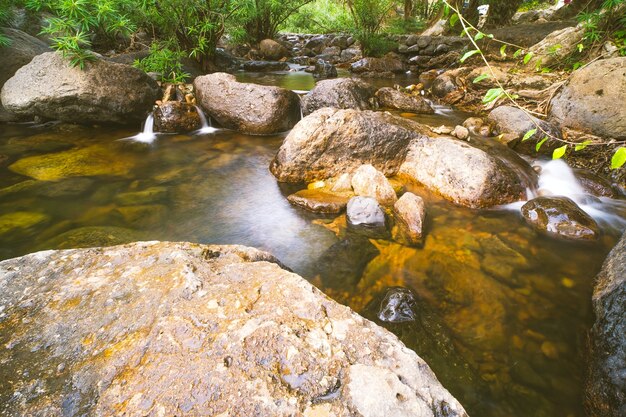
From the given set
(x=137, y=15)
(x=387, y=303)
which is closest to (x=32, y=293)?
(x=387, y=303)

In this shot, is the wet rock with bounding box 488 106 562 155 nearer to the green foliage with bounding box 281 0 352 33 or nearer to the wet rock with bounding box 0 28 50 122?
the wet rock with bounding box 0 28 50 122

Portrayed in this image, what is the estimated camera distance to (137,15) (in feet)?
26.7

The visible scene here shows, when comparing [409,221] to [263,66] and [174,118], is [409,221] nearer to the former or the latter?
[174,118]

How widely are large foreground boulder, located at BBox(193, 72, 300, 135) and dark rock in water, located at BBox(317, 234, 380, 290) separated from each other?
3570mm

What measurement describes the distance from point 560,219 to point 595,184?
1584 millimetres

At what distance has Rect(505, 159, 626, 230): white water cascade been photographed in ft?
12.3

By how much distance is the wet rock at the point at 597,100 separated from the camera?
4629 millimetres

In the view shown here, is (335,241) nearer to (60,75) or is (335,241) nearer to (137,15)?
(60,75)

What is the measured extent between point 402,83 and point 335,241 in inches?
381

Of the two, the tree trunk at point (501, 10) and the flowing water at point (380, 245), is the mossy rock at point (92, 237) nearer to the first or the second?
the flowing water at point (380, 245)

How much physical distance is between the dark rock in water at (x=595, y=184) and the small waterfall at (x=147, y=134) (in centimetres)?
741

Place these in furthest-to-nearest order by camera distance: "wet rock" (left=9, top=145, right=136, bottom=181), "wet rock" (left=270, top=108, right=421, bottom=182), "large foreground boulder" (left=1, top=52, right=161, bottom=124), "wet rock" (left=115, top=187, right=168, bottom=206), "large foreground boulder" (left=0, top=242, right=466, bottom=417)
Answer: "large foreground boulder" (left=1, top=52, right=161, bottom=124)
"wet rock" (left=9, top=145, right=136, bottom=181)
"wet rock" (left=270, top=108, right=421, bottom=182)
"wet rock" (left=115, top=187, right=168, bottom=206)
"large foreground boulder" (left=0, top=242, right=466, bottom=417)

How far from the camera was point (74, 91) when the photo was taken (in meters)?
5.52

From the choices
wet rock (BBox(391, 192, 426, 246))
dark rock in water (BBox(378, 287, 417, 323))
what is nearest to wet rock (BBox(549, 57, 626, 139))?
wet rock (BBox(391, 192, 426, 246))
